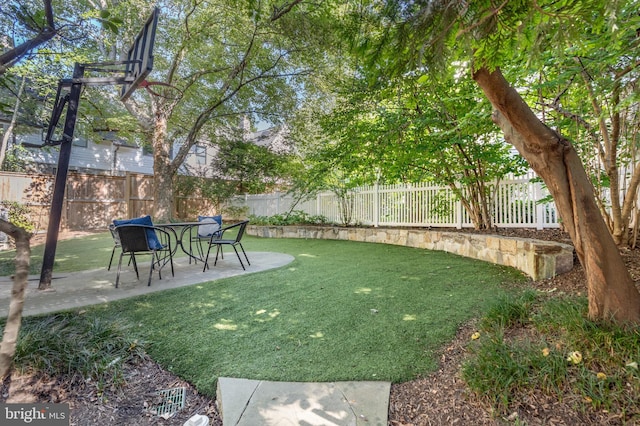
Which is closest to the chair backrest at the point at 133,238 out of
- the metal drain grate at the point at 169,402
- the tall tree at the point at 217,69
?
the metal drain grate at the point at 169,402

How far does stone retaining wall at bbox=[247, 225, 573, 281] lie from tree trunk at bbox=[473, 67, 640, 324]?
5.20 feet

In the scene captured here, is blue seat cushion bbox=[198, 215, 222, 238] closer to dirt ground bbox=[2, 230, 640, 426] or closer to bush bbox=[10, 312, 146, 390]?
bush bbox=[10, 312, 146, 390]

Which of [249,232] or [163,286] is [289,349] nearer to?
[163,286]

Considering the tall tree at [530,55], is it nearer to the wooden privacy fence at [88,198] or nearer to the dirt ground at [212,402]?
the dirt ground at [212,402]

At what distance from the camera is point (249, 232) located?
402 inches

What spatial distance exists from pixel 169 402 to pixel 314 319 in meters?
1.29

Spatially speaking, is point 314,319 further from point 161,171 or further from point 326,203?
point 161,171

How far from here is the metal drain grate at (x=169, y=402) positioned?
64.8 inches

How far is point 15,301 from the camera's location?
1.45 metres

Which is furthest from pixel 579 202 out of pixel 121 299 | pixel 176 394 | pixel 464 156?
pixel 121 299

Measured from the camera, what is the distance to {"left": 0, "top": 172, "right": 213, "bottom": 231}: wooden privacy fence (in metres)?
8.54

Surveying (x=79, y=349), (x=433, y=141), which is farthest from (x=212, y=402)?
(x=433, y=141)

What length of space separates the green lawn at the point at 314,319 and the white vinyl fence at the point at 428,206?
1.51 meters

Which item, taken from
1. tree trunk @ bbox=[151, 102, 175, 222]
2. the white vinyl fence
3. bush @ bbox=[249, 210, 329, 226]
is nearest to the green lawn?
the white vinyl fence
